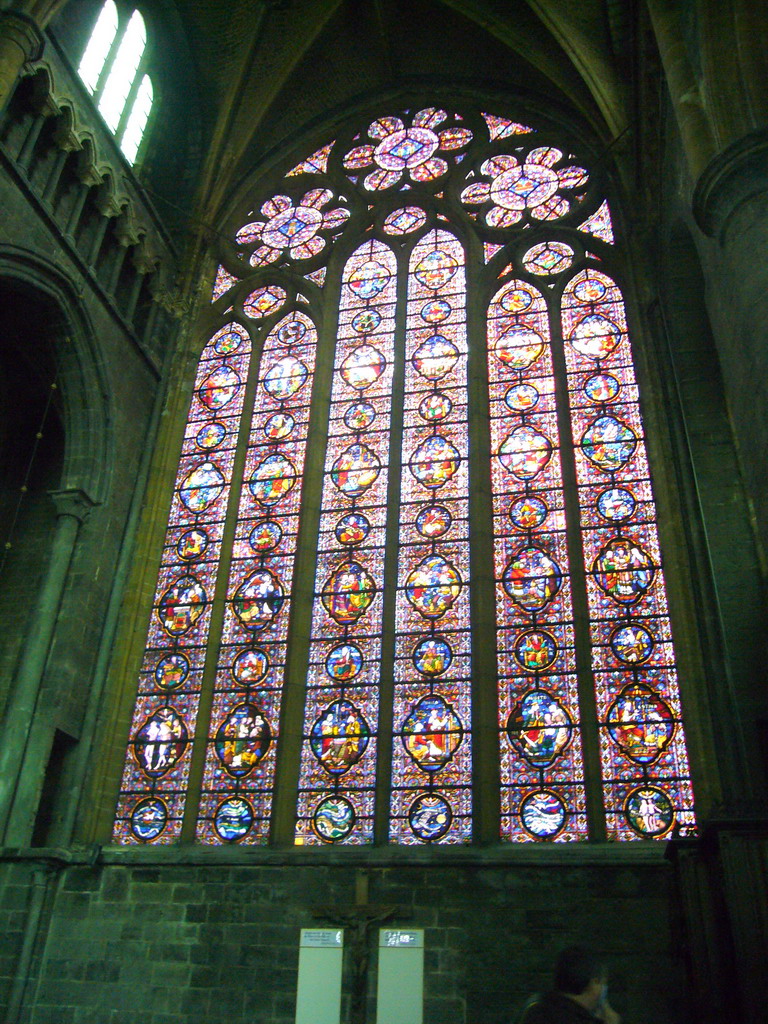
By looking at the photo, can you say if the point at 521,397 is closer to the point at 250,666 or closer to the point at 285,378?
the point at 285,378

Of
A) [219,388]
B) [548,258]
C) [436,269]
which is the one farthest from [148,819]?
[548,258]

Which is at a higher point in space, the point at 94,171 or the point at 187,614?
the point at 94,171

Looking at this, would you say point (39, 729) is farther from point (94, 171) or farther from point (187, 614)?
point (94, 171)

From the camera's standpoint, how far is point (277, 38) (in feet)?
47.6

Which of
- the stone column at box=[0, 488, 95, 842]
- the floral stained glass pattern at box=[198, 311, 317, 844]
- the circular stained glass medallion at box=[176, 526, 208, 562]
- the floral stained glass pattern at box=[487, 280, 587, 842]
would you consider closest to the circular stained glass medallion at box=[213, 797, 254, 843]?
the floral stained glass pattern at box=[198, 311, 317, 844]

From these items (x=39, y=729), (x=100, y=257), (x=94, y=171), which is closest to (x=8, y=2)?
(x=94, y=171)

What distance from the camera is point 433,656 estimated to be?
32.0 feet

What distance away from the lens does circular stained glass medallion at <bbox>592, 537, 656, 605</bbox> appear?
9.65 metres

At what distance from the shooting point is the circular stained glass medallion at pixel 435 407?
1130cm

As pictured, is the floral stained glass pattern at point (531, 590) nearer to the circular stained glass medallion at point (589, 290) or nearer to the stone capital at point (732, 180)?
the circular stained glass medallion at point (589, 290)

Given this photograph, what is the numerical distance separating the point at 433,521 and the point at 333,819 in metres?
3.26

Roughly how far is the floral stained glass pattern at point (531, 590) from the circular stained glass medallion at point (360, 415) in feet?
4.69

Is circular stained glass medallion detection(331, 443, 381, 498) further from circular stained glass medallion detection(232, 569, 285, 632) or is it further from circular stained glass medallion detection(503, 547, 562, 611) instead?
circular stained glass medallion detection(503, 547, 562, 611)

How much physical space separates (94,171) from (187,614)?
5.13 metres
